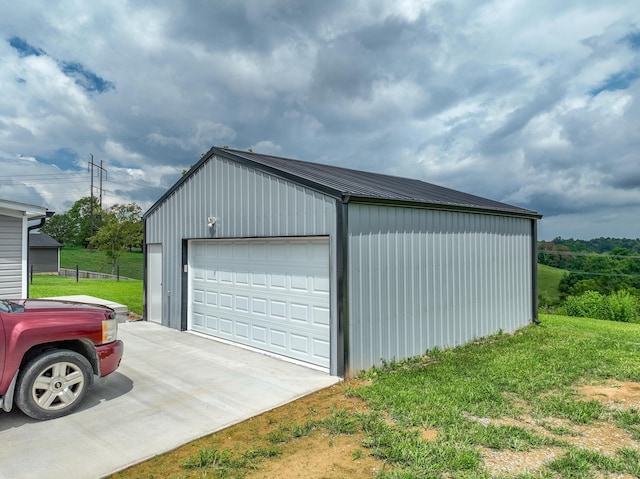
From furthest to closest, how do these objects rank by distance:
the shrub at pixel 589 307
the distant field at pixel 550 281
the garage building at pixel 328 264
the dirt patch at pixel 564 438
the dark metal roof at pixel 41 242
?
1. the dark metal roof at pixel 41 242
2. the distant field at pixel 550 281
3. the shrub at pixel 589 307
4. the garage building at pixel 328 264
5. the dirt patch at pixel 564 438

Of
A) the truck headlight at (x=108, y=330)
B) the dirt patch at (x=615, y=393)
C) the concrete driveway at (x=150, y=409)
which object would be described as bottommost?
the dirt patch at (x=615, y=393)

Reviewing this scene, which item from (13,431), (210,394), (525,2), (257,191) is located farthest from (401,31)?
(13,431)

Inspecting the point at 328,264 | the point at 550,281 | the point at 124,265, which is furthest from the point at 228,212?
the point at 124,265

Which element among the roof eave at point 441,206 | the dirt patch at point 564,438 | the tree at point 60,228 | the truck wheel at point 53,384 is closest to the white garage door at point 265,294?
the roof eave at point 441,206

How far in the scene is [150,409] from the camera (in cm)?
437

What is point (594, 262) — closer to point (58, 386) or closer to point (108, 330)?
point (108, 330)

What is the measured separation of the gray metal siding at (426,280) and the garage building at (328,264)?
0.8 inches

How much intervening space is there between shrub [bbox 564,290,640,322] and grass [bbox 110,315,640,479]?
9317mm

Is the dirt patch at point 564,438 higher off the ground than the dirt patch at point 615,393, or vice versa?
the dirt patch at point 564,438

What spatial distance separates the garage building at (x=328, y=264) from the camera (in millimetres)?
5637

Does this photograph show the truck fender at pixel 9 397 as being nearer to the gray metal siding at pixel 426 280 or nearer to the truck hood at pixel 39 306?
the truck hood at pixel 39 306

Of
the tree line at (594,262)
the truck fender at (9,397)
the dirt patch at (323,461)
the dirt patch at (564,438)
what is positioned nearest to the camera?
the dirt patch at (323,461)

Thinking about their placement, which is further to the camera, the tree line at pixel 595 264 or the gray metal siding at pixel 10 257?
the tree line at pixel 595 264

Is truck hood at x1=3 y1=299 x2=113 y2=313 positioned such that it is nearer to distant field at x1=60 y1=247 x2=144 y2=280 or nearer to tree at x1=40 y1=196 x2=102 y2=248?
distant field at x1=60 y1=247 x2=144 y2=280
